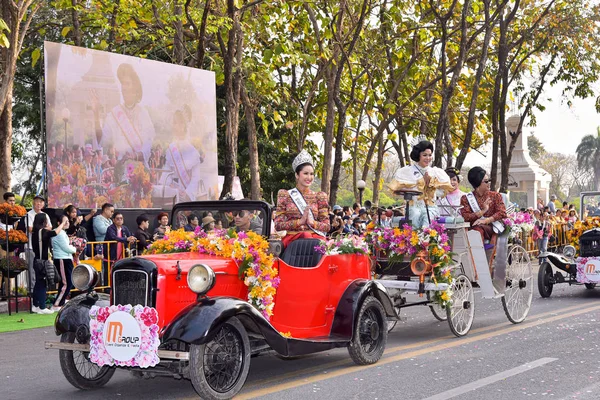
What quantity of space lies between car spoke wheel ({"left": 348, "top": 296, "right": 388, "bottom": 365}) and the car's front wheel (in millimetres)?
1733

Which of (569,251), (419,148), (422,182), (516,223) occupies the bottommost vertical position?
(569,251)

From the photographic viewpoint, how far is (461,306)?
10.8 metres

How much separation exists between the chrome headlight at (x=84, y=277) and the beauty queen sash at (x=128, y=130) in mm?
11550

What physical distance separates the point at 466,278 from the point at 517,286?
59.8 inches

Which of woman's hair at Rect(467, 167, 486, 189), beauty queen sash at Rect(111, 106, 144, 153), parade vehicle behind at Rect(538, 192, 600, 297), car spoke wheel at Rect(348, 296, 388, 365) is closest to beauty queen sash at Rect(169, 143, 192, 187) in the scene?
beauty queen sash at Rect(111, 106, 144, 153)

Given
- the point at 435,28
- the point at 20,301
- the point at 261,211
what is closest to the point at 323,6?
the point at 435,28

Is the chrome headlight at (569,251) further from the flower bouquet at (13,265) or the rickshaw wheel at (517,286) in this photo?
the flower bouquet at (13,265)

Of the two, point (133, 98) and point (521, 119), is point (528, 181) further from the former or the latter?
point (133, 98)

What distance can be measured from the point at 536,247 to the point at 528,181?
739cm

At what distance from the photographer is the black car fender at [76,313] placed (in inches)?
285

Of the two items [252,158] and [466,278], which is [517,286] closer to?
[466,278]

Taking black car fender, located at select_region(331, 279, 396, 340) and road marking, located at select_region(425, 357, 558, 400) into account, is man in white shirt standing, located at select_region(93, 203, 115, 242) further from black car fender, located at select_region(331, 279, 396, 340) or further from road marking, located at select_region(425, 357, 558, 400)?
→ road marking, located at select_region(425, 357, 558, 400)

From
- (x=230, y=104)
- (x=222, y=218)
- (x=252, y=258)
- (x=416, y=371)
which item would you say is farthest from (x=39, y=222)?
(x=416, y=371)

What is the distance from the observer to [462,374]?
8.21 metres
